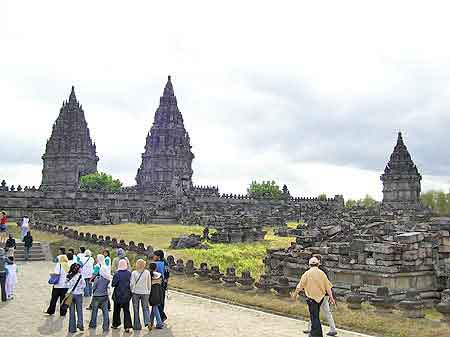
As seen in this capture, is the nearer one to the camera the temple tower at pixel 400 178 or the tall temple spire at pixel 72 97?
the temple tower at pixel 400 178

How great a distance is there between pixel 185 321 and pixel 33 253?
17342 mm

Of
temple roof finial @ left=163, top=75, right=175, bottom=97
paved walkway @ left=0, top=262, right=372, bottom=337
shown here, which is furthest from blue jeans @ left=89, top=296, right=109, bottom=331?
temple roof finial @ left=163, top=75, right=175, bottom=97

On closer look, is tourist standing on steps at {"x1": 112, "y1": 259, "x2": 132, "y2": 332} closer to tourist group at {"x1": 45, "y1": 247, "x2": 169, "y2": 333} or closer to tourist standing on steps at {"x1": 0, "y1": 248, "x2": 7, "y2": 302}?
tourist group at {"x1": 45, "y1": 247, "x2": 169, "y2": 333}

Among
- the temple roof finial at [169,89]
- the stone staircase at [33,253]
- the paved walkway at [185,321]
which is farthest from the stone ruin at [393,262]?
the temple roof finial at [169,89]

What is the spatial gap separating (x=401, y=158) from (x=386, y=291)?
73.8m

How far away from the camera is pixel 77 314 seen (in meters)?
11.9

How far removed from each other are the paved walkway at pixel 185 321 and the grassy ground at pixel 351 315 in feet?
2.04

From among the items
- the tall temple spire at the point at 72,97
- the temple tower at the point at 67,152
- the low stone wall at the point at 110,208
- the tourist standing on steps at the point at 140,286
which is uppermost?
the tall temple spire at the point at 72,97

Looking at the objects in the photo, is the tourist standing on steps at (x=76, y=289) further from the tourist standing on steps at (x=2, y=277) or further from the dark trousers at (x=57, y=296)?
the tourist standing on steps at (x=2, y=277)

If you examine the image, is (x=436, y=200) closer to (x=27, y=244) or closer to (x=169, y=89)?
(x=169, y=89)

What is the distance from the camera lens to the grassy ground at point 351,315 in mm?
11820

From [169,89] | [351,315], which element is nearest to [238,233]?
[351,315]

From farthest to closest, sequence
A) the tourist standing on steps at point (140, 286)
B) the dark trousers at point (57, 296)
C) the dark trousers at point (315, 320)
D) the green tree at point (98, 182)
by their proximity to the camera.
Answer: the green tree at point (98, 182), the dark trousers at point (57, 296), the tourist standing on steps at point (140, 286), the dark trousers at point (315, 320)

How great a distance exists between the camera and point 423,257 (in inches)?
687
